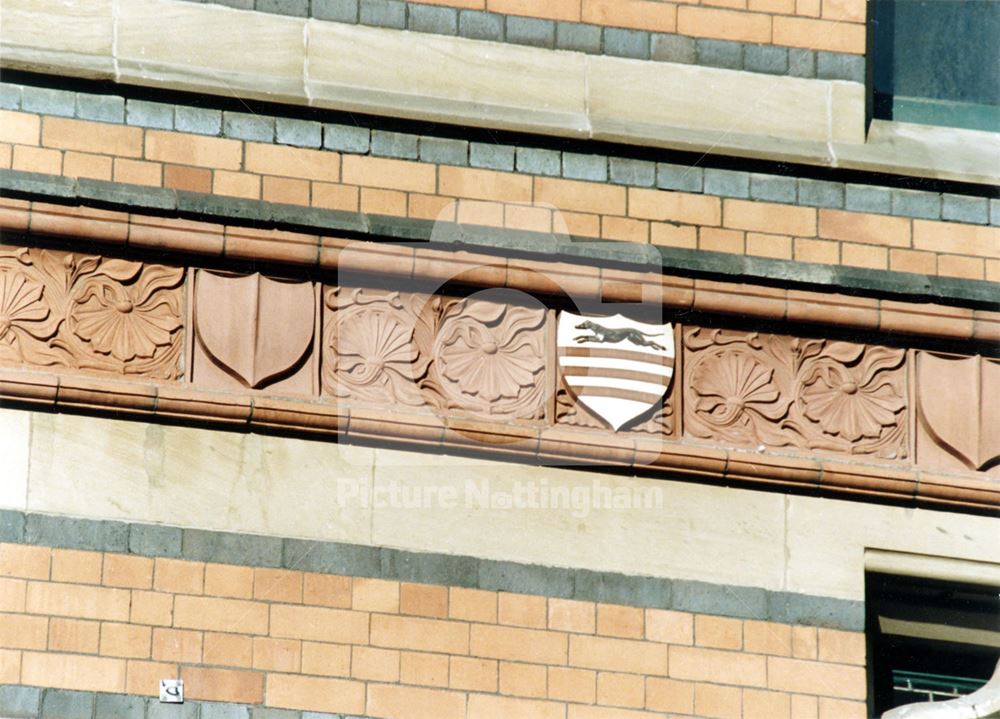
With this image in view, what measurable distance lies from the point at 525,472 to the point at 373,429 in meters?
0.60

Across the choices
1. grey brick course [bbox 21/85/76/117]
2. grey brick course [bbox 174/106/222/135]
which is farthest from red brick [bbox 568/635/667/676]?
grey brick course [bbox 21/85/76/117]

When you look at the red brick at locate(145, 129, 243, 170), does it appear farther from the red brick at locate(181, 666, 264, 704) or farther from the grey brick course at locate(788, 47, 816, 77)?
the grey brick course at locate(788, 47, 816, 77)

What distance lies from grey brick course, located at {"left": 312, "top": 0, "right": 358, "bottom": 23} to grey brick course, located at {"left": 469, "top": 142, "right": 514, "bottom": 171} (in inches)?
28.0

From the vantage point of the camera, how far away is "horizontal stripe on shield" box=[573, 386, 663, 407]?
10781 mm

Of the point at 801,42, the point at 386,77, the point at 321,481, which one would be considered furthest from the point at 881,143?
the point at 321,481

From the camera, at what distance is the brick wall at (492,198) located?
10664 mm

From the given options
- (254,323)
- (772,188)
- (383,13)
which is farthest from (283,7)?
(772,188)

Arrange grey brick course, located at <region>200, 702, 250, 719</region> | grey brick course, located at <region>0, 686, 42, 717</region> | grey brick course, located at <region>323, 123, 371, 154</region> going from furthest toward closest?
1. grey brick course, located at <region>323, 123, 371, 154</region>
2. grey brick course, located at <region>200, 702, 250, 719</region>
3. grey brick course, located at <region>0, 686, 42, 717</region>

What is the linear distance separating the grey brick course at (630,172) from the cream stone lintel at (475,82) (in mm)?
95

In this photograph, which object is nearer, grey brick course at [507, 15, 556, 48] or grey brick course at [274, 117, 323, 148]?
grey brick course at [274, 117, 323, 148]

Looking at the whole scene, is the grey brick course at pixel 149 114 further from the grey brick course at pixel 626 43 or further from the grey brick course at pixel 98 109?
the grey brick course at pixel 626 43

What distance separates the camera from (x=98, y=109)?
10.7 meters

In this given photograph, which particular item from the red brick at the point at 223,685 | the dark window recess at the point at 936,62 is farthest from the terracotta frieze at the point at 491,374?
the dark window recess at the point at 936,62

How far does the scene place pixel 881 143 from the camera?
11.4 meters
